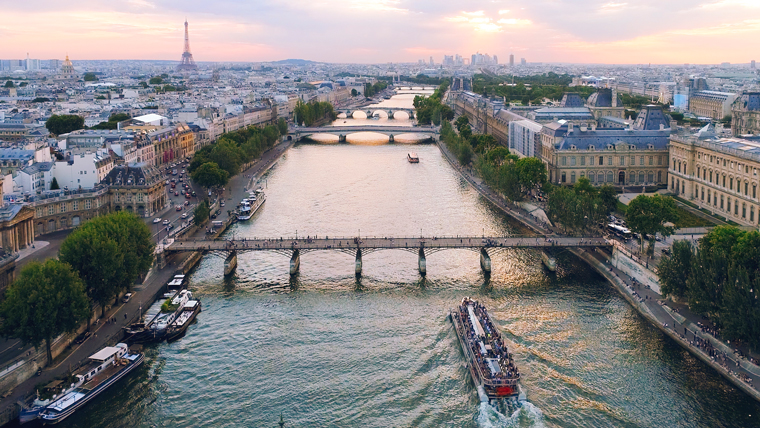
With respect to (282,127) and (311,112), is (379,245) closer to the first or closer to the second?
(282,127)

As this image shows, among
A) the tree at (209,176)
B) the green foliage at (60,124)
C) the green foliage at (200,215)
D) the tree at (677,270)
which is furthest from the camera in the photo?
the green foliage at (60,124)

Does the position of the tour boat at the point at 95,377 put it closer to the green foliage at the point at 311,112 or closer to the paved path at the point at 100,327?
the paved path at the point at 100,327

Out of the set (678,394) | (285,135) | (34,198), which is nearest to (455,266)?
(678,394)

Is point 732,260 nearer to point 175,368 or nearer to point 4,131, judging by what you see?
point 175,368

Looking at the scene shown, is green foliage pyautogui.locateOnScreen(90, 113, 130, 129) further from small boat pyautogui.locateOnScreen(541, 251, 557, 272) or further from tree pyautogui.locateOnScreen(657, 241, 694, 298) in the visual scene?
tree pyautogui.locateOnScreen(657, 241, 694, 298)

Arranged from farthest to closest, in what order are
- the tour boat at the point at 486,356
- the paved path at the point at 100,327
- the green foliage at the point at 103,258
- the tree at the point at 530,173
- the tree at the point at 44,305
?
1. the tree at the point at 530,173
2. the green foliage at the point at 103,258
3. the tree at the point at 44,305
4. the paved path at the point at 100,327
5. the tour boat at the point at 486,356

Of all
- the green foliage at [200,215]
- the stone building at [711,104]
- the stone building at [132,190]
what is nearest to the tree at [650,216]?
the green foliage at [200,215]

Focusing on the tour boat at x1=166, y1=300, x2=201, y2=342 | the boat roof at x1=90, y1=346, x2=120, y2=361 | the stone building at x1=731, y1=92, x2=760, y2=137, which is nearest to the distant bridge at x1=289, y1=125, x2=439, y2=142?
the stone building at x1=731, y1=92, x2=760, y2=137
